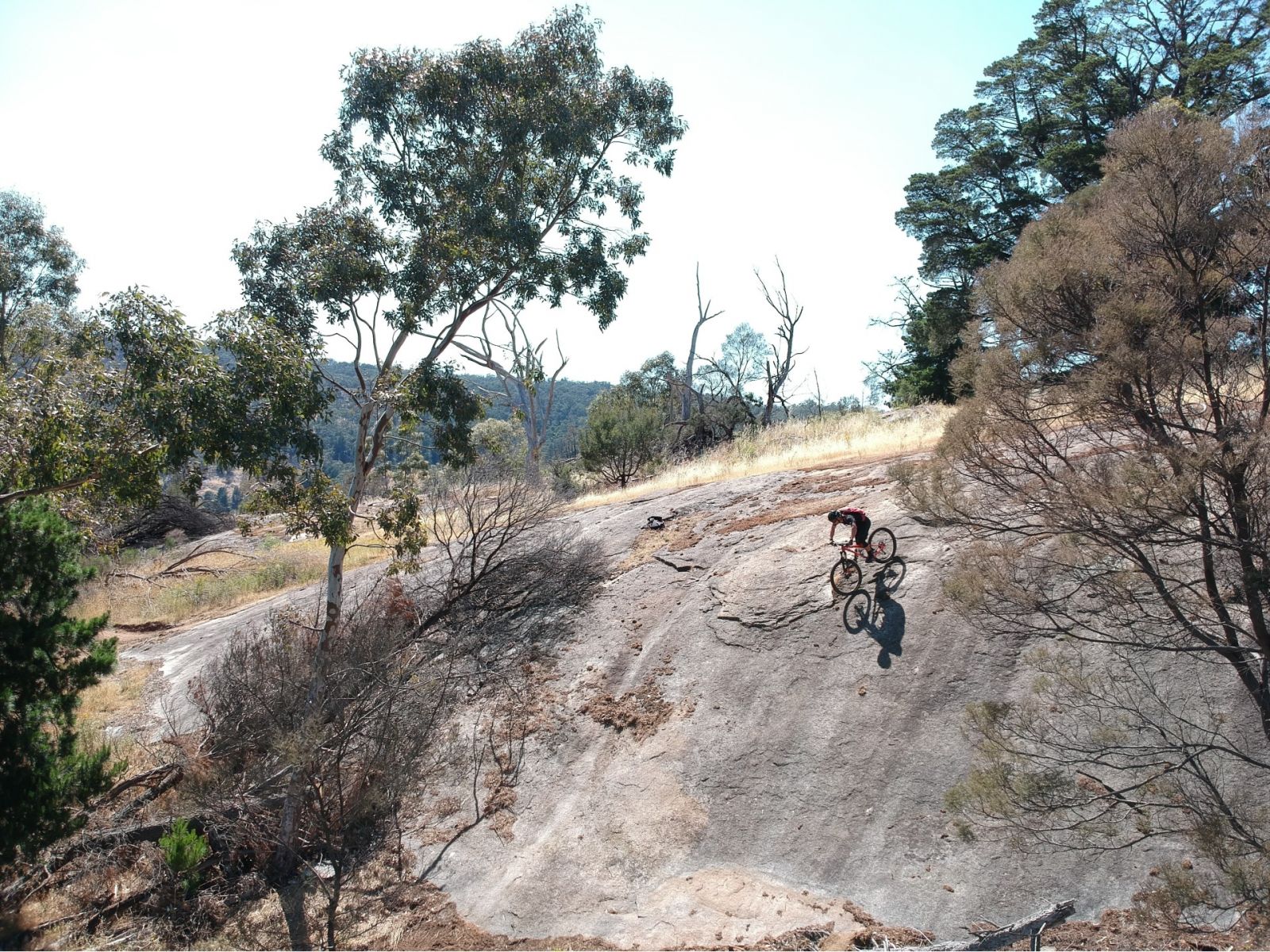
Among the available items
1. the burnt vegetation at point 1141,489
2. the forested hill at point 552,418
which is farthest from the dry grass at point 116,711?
the forested hill at point 552,418

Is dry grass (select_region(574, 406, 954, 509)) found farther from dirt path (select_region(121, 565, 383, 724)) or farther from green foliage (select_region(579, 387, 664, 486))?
dirt path (select_region(121, 565, 383, 724))

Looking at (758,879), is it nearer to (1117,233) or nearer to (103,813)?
(1117,233)

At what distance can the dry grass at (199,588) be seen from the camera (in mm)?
19875

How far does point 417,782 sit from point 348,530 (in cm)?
295

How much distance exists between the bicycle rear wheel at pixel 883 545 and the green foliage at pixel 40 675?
848 centimetres

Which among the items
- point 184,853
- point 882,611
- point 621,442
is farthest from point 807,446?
point 184,853

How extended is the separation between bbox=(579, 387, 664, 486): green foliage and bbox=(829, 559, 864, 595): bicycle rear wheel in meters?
18.0

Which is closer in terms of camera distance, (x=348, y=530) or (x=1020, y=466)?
(x=1020, y=466)

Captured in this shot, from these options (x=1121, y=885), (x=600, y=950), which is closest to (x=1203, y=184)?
(x=1121, y=885)

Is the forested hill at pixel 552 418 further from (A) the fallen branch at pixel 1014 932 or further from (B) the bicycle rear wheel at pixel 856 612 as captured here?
(A) the fallen branch at pixel 1014 932

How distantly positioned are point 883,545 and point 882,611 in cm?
101

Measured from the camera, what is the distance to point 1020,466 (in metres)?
6.39

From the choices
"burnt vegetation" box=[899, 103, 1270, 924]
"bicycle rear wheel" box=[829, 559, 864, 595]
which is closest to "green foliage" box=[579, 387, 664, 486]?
"bicycle rear wheel" box=[829, 559, 864, 595]

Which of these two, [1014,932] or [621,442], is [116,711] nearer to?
[1014,932]
